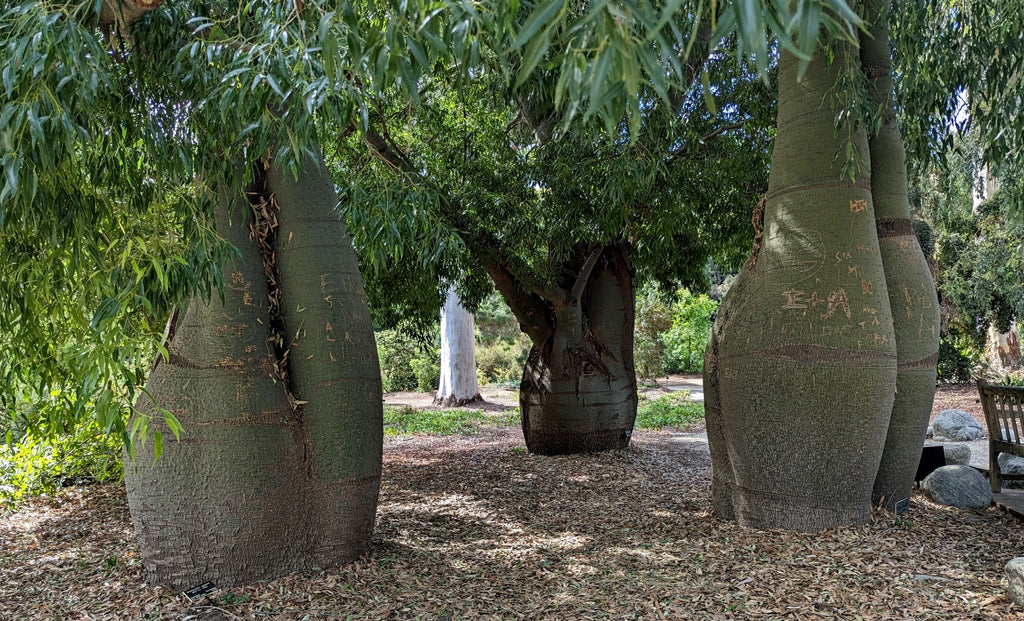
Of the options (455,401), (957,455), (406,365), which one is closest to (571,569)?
(957,455)

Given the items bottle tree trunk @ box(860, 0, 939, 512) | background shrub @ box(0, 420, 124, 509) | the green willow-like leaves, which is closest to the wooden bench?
bottle tree trunk @ box(860, 0, 939, 512)

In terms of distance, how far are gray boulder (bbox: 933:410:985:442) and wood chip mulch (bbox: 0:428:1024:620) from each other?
5599 mm

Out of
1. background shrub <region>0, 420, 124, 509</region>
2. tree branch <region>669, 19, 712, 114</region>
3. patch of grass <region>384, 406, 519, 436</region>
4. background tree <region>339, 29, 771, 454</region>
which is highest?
tree branch <region>669, 19, 712, 114</region>

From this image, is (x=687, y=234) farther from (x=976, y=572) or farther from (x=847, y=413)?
(x=976, y=572)

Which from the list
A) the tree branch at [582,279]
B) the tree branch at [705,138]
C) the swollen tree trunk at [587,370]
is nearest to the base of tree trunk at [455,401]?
the swollen tree trunk at [587,370]

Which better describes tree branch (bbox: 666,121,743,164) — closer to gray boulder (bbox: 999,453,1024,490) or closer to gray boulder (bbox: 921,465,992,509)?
gray boulder (bbox: 921,465,992,509)

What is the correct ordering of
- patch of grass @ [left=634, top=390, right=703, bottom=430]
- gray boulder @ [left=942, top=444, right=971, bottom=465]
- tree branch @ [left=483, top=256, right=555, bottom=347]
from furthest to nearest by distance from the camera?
patch of grass @ [left=634, top=390, right=703, bottom=430] < tree branch @ [left=483, top=256, right=555, bottom=347] < gray boulder @ [left=942, top=444, right=971, bottom=465]

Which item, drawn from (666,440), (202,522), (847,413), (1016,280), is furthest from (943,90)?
(1016,280)

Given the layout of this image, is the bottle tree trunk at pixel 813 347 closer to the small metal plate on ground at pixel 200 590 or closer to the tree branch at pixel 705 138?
the tree branch at pixel 705 138

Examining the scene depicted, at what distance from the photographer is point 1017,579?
297 centimetres

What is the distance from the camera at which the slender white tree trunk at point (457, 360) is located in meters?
16.2

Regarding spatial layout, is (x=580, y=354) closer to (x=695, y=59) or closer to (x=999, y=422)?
(x=695, y=59)

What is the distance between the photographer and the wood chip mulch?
10.5 ft

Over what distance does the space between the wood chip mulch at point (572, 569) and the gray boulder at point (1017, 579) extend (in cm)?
5
